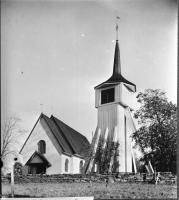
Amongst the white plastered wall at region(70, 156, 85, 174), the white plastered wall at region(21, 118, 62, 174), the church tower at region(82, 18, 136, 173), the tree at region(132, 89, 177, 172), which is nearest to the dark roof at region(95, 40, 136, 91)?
the church tower at region(82, 18, 136, 173)

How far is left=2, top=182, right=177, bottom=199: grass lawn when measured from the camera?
5.51m

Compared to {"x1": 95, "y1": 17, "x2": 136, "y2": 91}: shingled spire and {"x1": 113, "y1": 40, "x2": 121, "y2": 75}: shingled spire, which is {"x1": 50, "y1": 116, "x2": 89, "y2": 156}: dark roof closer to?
{"x1": 95, "y1": 17, "x2": 136, "y2": 91}: shingled spire

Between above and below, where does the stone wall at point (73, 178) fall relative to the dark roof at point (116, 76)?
below

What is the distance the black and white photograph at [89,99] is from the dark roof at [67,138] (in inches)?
0.6

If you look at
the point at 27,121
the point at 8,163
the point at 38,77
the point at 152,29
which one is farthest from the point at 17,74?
the point at 152,29

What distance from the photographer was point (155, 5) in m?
5.71

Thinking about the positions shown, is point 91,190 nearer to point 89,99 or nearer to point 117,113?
point 117,113

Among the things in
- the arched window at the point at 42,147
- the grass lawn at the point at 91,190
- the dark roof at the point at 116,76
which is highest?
the dark roof at the point at 116,76

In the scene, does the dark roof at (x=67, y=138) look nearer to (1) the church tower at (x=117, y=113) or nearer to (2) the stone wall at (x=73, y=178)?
(1) the church tower at (x=117, y=113)

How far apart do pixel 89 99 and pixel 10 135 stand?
1273mm

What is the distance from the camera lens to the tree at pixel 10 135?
18.2 ft

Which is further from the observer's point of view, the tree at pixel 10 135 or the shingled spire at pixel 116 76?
the shingled spire at pixel 116 76

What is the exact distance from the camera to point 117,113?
5660mm

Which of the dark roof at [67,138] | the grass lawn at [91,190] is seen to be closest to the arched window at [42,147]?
the dark roof at [67,138]
